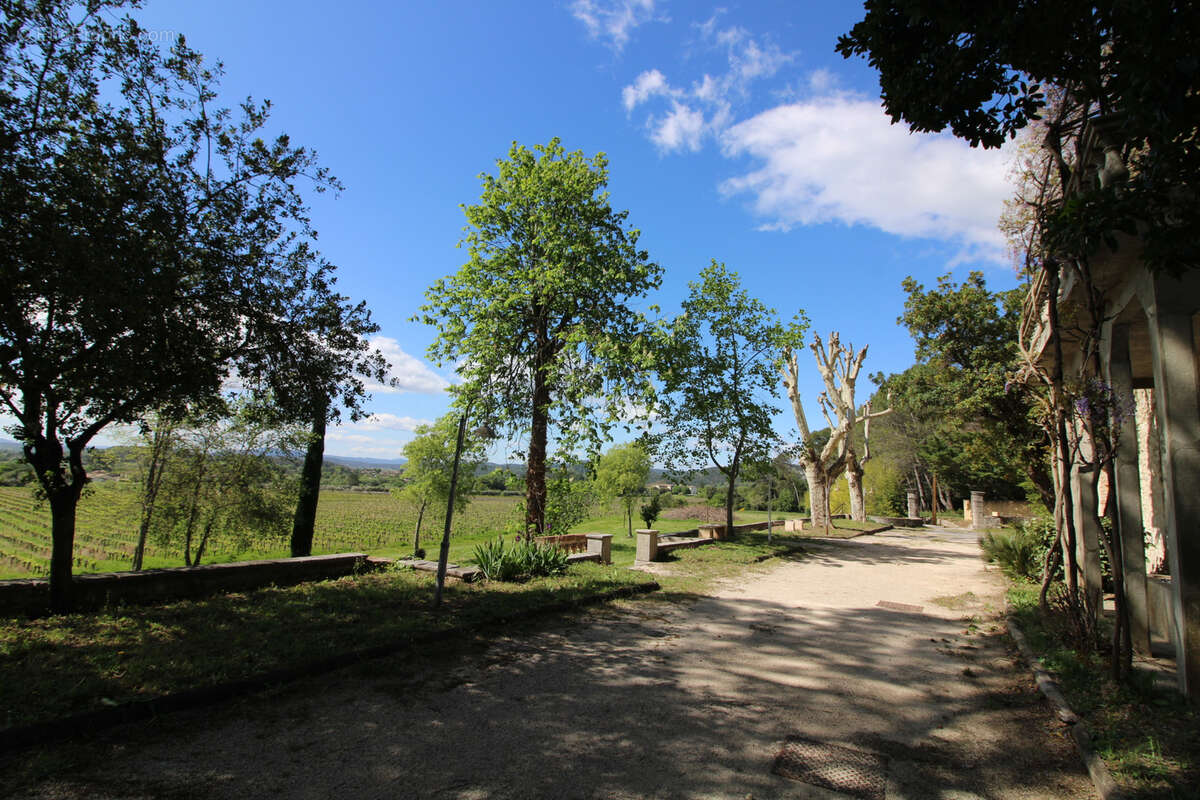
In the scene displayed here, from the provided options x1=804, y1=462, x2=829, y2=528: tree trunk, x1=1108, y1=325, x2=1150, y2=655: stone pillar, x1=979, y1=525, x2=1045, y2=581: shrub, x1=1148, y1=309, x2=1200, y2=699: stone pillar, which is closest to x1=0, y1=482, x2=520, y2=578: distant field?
x1=1108, y1=325, x2=1150, y2=655: stone pillar

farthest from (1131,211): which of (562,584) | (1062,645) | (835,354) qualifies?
(835,354)

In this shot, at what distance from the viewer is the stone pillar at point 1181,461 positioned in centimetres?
Answer: 437

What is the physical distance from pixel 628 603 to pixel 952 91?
7785mm

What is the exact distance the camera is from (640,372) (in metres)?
12.2

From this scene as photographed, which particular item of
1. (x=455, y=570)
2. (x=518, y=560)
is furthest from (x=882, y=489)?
(x=455, y=570)

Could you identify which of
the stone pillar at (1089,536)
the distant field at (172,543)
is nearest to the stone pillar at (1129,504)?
the stone pillar at (1089,536)

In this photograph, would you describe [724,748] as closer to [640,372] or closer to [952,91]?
[952,91]

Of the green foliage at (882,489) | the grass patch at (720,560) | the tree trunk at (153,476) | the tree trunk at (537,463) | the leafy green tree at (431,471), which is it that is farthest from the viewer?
the green foliage at (882,489)

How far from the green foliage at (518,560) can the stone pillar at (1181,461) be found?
8315 mm

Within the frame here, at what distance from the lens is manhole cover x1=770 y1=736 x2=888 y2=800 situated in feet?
11.3

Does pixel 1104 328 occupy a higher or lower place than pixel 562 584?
higher

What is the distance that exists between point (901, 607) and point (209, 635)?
9.90 m

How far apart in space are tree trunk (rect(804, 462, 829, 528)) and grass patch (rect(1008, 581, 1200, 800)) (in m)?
18.3

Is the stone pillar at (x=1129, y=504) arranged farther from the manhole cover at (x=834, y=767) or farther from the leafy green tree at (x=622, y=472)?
the leafy green tree at (x=622, y=472)
